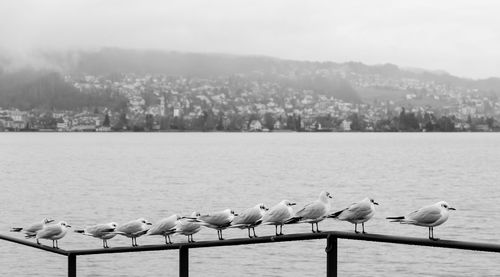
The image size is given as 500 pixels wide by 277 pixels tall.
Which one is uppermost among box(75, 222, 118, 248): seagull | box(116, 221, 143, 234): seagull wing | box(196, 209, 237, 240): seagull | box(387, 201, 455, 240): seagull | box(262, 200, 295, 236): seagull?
box(387, 201, 455, 240): seagull

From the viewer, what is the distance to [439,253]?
104 feet

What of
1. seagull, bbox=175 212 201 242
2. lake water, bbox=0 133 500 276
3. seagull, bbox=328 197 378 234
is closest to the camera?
seagull, bbox=328 197 378 234

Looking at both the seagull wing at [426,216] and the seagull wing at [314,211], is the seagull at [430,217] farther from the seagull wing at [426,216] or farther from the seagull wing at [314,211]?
the seagull wing at [314,211]

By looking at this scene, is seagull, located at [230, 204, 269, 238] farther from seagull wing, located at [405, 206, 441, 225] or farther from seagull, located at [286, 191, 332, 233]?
seagull wing, located at [405, 206, 441, 225]

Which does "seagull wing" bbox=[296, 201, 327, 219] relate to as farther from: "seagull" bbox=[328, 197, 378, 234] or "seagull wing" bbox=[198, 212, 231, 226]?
"seagull wing" bbox=[198, 212, 231, 226]

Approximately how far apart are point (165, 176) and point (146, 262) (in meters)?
51.5

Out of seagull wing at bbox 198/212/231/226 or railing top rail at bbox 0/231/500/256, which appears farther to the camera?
seagull wing at bbox 198/212/231/226

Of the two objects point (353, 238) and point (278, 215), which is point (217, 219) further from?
point (353, 238)

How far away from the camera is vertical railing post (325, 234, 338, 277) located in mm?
4668

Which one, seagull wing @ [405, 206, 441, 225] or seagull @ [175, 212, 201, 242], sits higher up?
seagull wing @ [405, 206, 441, 225]

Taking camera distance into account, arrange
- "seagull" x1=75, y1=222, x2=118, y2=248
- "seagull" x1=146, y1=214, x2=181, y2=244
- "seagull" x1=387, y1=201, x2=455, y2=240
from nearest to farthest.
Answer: "seagull" x1=387, y1=201, x2=455, y2=240
"seagull" x1=146, y1=214, x2=181, y2=244
"seagull" x1=75, y1=222, x2=118, y2=248

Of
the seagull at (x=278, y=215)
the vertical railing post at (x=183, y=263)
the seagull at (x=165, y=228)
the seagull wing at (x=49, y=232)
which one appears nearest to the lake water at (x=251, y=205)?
the seagull wing at (x=49, y=232)

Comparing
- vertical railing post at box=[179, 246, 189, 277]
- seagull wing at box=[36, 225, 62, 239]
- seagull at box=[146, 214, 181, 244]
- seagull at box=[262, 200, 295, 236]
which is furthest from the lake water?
vertical railing post at box=[179, 246, 189, 277]

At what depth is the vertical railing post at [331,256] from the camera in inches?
184
